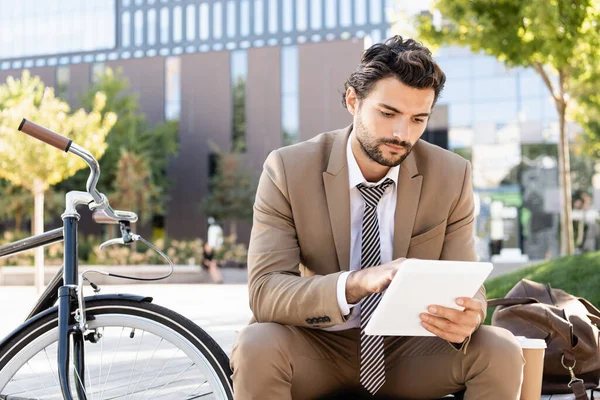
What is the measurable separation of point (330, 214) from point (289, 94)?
126 feet

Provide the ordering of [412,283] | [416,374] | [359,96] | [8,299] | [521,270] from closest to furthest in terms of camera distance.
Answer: [412,283] → [416,374] → [359,96] → [521,270] → [8,299]

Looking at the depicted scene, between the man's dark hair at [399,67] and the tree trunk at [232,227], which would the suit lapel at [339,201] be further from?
the tree trunk at [232,227]

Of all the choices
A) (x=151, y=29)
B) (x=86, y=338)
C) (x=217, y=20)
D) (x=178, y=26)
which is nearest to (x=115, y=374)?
(x=86, y=338)

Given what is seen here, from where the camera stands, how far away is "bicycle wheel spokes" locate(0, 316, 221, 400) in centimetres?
241

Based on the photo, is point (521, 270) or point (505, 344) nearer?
point (505, 344)

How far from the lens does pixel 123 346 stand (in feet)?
8.69

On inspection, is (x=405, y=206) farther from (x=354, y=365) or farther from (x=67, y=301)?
(x=67, y=301)

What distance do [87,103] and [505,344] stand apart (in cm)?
3800

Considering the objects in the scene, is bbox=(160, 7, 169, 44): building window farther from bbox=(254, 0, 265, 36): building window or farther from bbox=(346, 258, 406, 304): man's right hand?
bbox=(346, 258, 406, 304): man's right hand

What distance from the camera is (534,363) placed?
2703 millimetres

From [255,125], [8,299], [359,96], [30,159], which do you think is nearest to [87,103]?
[255,125]

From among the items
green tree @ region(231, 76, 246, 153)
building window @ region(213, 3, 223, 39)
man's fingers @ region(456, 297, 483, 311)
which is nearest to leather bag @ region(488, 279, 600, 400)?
man's fingers @ region(456, 297, 483, 311)

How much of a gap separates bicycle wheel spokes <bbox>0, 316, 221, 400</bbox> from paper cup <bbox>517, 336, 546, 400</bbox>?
107 cm

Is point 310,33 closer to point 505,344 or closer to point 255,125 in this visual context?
point 255,125
